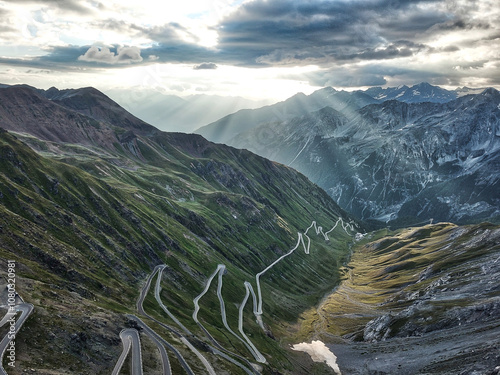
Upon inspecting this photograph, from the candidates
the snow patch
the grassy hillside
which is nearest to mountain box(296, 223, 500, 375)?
the snow patch

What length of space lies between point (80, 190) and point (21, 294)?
108 meters

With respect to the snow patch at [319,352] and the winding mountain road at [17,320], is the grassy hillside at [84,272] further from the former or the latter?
the snow patch at [319,352]

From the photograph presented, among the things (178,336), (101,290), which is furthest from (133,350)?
(101,290)

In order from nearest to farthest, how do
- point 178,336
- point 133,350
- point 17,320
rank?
point 17,320 → point 133,350 → point 178,336

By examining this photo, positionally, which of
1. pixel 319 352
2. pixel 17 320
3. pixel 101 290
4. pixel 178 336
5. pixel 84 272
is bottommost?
pixel 319 352

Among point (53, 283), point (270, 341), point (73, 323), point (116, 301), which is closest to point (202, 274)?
point (270, 341)

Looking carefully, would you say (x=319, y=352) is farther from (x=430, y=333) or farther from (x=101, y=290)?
(x=101, y=290)

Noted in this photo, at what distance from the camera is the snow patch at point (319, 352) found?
144900 mm

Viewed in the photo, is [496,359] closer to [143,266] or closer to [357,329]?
[357,329]

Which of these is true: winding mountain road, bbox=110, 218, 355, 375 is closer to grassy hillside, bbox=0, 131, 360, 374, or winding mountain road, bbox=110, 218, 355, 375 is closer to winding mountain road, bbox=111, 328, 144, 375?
winding mountain road, bbox=111, 328, 144, 375

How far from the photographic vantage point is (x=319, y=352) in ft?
516

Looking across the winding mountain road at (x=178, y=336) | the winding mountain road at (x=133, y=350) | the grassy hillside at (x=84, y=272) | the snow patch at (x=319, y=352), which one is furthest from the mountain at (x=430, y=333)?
the winding mountain road at (x=133, y=350)

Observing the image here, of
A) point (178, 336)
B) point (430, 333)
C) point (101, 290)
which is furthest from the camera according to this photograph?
point (430, 333)

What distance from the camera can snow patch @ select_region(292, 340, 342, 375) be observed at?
144900 mm
